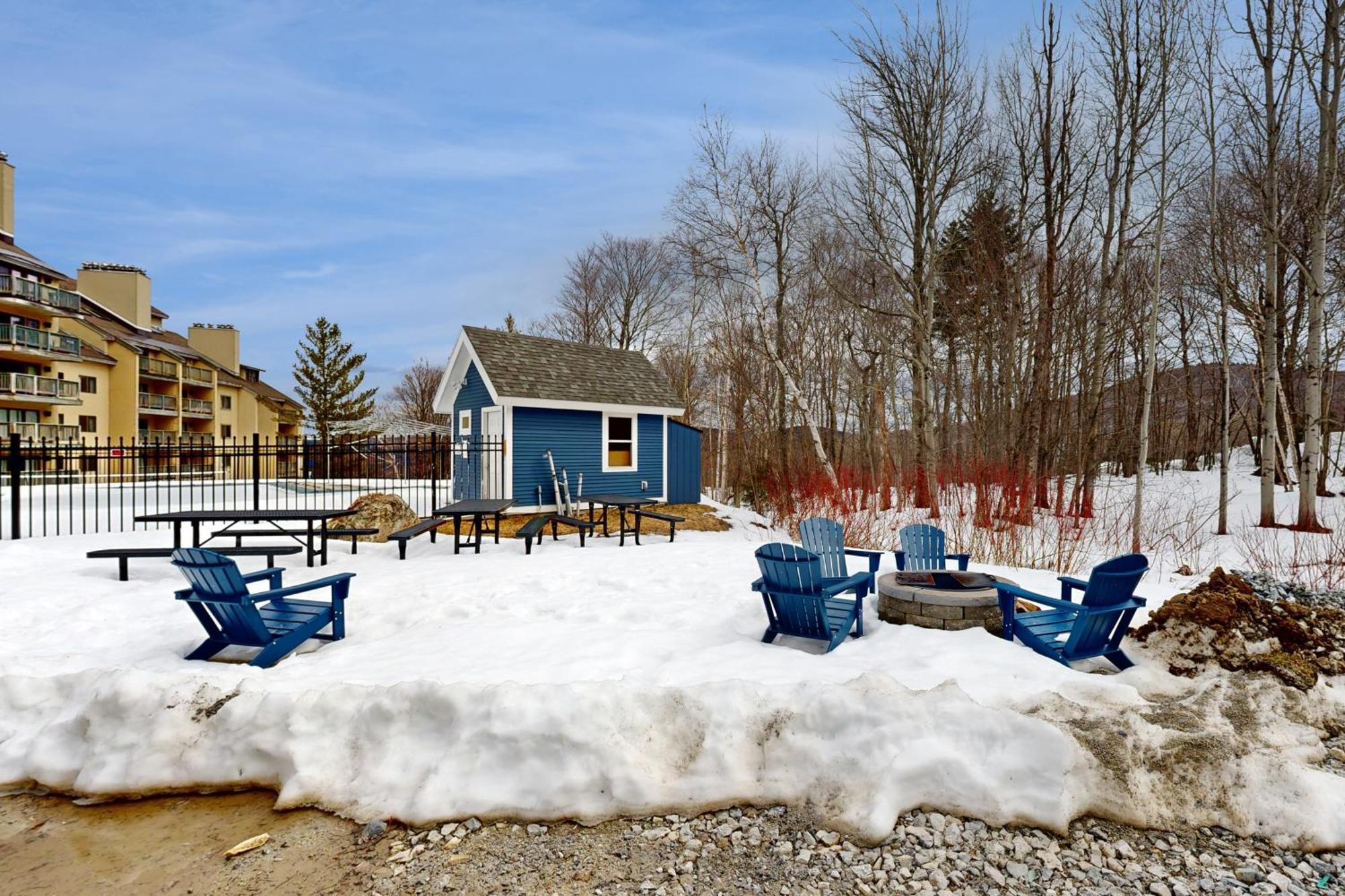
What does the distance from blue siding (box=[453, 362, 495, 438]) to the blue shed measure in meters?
0.03

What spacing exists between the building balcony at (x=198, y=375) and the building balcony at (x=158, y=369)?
48 centimetres

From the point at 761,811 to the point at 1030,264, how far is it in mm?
16956

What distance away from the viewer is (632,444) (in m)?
17.2

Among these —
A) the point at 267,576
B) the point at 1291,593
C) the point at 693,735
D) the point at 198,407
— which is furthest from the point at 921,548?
the point at 198,407

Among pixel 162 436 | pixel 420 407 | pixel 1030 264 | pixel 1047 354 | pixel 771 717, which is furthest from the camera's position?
pixel 420 407

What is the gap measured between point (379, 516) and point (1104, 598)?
33.4ft

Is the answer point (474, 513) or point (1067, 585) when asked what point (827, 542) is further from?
point (474, 513)

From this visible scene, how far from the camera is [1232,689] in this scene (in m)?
3.98

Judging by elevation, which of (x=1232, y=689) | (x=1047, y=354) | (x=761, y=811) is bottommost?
(x=761, y=811)

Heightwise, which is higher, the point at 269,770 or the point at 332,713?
the point at 332,713

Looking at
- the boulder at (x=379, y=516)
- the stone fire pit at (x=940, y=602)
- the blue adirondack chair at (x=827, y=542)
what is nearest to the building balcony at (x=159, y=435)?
the boulder at (x=379, y=516)

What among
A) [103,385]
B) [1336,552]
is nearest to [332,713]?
[1336,552]

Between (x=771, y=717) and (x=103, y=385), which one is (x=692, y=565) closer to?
(x=771, y=717)

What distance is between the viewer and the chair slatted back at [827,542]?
23.9 feet
